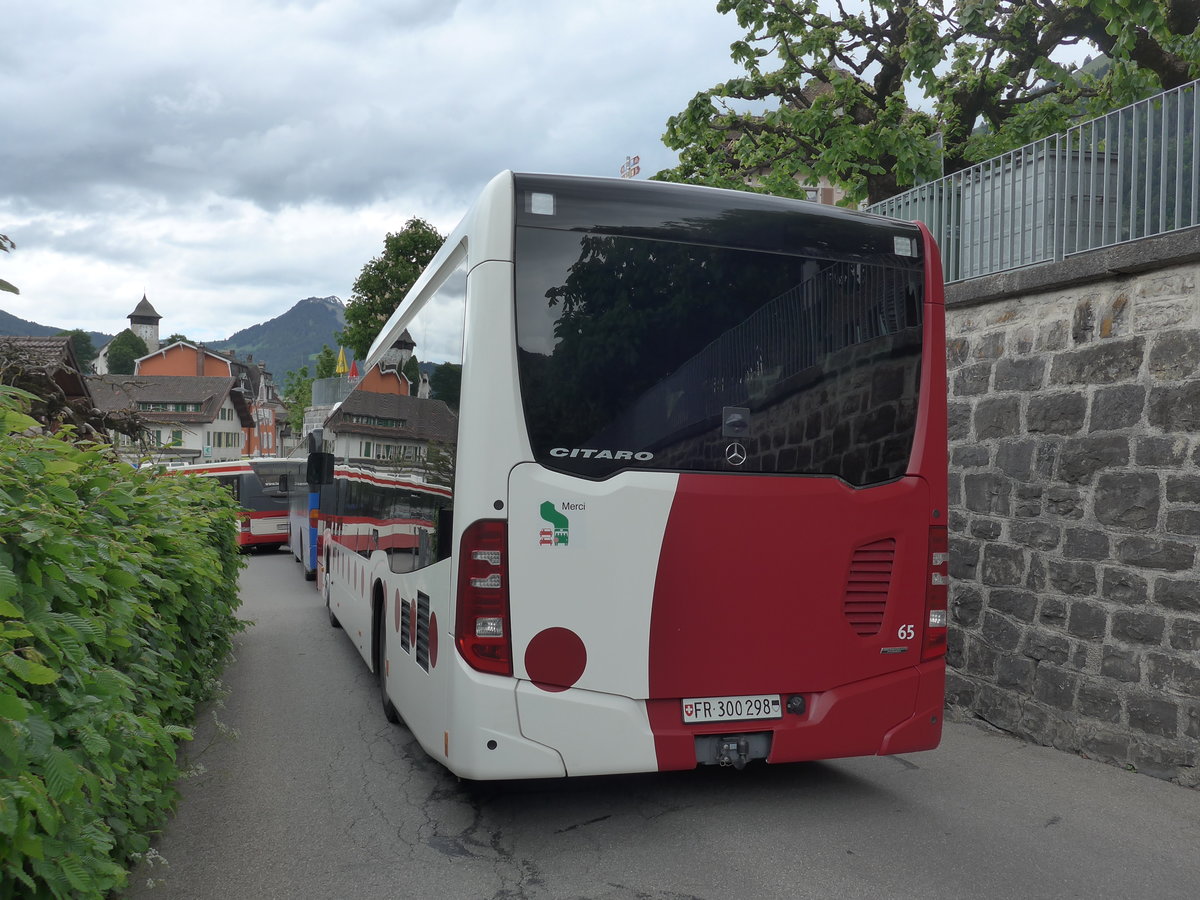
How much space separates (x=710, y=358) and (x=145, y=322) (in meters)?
171

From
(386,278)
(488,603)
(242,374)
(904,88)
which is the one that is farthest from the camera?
(242,374)

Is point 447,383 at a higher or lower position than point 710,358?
lower

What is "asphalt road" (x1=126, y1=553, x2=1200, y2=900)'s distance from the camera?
14.3 ft

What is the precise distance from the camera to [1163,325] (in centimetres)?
621

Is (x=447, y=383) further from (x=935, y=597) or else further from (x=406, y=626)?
(x=935, y=597)

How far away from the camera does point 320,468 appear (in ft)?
38.8

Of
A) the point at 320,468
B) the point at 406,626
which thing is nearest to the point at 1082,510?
the point at 406,626

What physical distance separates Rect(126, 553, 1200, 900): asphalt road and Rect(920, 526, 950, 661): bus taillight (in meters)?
0.82

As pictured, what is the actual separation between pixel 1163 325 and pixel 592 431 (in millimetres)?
3620

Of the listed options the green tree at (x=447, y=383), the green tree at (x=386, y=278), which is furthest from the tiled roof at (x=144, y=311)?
the green tree at (x=447, y=383)

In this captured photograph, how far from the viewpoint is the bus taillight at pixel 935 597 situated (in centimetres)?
536

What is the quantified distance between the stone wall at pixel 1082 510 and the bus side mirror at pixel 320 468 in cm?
664

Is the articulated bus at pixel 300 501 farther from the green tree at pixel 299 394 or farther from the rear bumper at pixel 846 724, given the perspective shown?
the green tree at pixel 299 394

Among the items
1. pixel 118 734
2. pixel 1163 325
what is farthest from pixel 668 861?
pixel 1163 325
